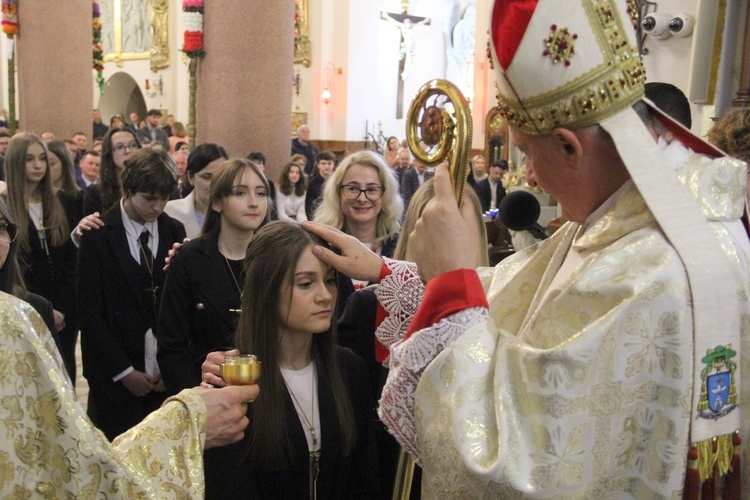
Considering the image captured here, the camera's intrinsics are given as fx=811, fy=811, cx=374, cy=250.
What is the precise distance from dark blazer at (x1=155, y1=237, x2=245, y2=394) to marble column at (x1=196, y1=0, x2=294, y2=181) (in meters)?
3.08

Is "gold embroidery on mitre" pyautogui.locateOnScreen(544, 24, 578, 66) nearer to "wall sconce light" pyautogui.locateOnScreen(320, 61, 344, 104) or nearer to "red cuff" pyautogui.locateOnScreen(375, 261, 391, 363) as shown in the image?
"red cuff" pyautogui.locateOnScreen(375, 261, 391, 363)

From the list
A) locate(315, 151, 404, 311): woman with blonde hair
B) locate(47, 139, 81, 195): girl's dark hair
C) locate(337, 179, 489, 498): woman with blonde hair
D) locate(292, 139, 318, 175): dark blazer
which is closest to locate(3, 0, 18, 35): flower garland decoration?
locate(47, 139, 81, 195): girl's dark hair

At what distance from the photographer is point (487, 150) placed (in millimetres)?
12539

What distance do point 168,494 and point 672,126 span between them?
119 centimetres

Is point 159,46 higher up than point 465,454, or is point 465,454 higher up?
point 159,46

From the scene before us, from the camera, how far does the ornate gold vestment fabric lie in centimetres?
131

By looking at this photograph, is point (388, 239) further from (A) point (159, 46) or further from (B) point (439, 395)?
(A) point (159, 46)

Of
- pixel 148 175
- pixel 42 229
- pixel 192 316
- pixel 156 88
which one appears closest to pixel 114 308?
pixel 148 175

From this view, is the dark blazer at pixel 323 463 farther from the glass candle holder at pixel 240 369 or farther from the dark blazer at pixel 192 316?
the dark blazer at pixel 192 316

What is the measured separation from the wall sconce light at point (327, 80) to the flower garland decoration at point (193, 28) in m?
12.8

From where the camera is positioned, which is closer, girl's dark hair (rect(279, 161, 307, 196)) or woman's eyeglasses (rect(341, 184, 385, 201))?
woman's eyeglasses (rect(341, 184, 385, 201))

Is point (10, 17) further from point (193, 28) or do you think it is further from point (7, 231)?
point (7, 231)

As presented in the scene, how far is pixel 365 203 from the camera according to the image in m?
3.88

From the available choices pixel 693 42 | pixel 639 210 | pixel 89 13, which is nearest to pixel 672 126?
pixel 639 210
